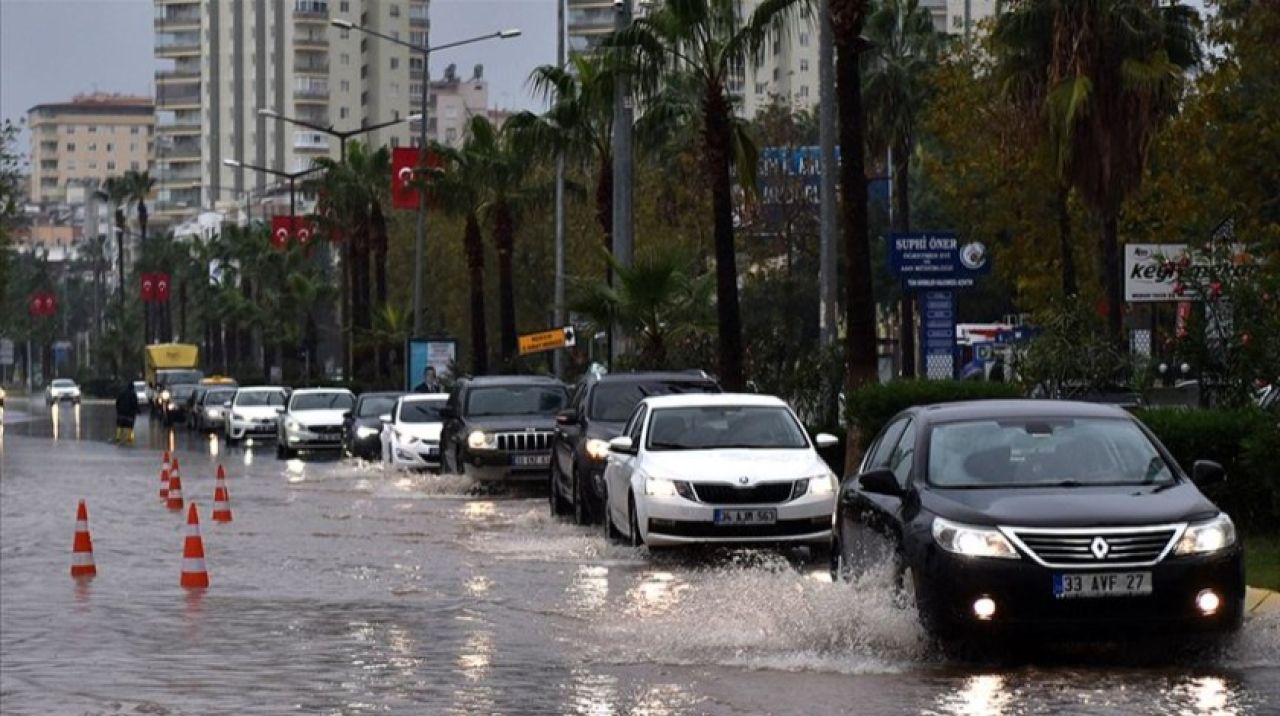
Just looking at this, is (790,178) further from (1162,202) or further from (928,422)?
(928,422)

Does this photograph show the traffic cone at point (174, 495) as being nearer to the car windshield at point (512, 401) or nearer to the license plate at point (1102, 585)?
the car windshield at point (512, 401)

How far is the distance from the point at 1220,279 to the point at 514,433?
42.5 feet

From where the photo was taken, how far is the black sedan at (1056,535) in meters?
13.6

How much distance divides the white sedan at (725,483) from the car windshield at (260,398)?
44.0 m

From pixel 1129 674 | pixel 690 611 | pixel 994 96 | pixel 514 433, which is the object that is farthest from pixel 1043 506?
pixel 994 96

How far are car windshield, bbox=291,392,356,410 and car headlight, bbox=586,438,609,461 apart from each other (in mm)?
30783

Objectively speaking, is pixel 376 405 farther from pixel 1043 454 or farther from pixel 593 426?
pixel 1043 454

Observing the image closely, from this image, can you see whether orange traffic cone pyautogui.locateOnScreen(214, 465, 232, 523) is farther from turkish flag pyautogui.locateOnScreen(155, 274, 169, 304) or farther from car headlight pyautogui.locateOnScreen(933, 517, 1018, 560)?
turkish flag pyautogui.locateOnScreen(155, 274, 169, 304)

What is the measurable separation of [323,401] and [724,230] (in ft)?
70.9

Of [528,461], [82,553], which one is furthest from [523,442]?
[82,553]

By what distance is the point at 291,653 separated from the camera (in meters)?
16.0

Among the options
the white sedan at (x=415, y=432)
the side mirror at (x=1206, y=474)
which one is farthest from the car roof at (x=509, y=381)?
the side mirror at (x=1206, y=474)

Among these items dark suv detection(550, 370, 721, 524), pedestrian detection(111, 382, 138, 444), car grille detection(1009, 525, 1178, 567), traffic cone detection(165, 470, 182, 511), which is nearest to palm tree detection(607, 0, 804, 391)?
traffic cone detection(165, 470, 182, 511)

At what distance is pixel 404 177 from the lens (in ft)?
220
